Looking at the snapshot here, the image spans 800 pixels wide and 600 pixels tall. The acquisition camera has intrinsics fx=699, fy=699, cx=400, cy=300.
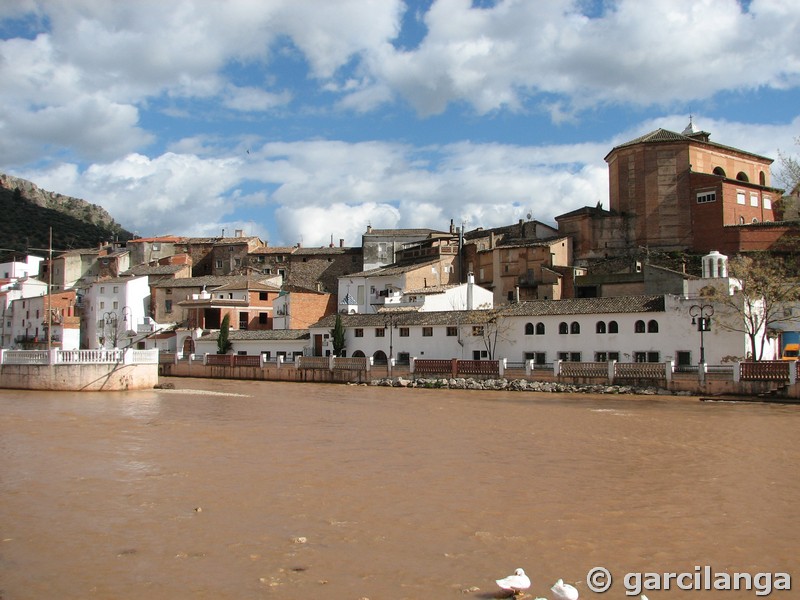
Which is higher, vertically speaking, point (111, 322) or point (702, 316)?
point (111, 322)

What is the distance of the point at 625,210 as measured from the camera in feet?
184

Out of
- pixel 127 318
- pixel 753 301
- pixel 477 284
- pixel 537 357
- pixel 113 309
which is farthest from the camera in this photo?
pixel 113 309

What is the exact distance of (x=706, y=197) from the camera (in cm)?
5253

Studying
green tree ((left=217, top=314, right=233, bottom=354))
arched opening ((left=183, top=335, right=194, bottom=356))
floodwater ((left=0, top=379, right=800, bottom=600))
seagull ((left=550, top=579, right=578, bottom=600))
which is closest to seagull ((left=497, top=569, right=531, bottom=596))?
floodwater ((left=0, top=379, right=800, bottom=600))

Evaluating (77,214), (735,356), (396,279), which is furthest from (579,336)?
(77,214)

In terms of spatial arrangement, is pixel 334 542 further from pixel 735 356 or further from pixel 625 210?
pixel 625 210

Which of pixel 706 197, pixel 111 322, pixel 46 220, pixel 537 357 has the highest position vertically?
pixel 46 220

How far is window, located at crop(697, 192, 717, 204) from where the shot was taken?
5209 cm

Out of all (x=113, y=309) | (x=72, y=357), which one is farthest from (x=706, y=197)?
(x=113, y=309)

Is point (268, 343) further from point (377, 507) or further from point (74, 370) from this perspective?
point (377, 507)

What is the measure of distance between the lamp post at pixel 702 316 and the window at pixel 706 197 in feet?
68.3

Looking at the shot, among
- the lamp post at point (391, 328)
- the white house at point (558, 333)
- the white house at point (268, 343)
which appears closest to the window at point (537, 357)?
the white house at point (558, 333)

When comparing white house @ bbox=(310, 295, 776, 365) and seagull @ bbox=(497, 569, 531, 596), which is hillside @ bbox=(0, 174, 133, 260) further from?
seagull @ bbox=(497, 569, 531, 596)

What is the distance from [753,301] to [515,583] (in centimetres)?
3065
